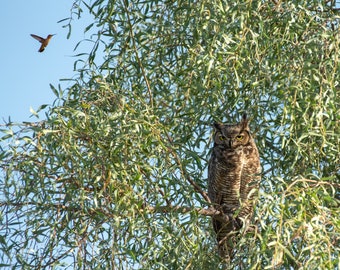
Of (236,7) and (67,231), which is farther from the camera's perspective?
(236,7)

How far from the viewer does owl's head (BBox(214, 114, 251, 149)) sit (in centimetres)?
545

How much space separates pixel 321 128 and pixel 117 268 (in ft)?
4.01

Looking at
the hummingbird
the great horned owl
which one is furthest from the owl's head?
the hummingbird

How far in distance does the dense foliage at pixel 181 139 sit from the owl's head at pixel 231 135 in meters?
0.07

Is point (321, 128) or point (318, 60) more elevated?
point (318, 60)

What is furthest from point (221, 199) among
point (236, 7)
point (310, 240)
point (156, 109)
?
point (310, 240)

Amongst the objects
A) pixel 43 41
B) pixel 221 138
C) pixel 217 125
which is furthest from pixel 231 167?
pixel 43 41

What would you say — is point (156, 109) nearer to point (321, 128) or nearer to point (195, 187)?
point (195, 187)

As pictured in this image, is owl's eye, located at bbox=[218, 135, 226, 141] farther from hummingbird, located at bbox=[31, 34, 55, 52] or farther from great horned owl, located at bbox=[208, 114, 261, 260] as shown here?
hummingbird, located at bbox=[31, 34, 55, 52]

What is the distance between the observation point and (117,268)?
436 centimetres

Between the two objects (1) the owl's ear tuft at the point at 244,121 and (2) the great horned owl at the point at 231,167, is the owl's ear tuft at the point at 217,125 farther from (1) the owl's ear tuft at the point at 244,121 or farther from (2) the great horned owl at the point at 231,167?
(1) the owl's ear tuft at the point at 244,121

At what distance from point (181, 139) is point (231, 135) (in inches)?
14.8

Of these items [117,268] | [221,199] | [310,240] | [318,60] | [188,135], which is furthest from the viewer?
[221,199]

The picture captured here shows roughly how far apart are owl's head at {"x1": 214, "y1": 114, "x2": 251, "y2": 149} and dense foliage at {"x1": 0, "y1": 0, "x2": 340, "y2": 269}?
0.22ft
